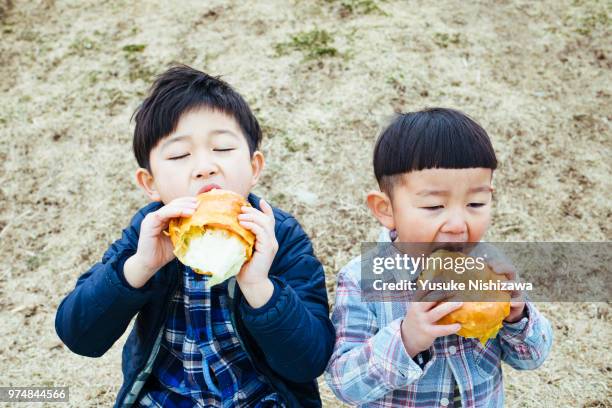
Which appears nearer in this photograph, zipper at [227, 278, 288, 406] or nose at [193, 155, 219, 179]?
nose at [193, 155, 219, 179]

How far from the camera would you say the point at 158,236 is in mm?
1882

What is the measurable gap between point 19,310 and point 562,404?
2.91 metres

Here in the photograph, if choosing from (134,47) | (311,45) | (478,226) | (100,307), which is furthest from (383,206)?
(134,47)

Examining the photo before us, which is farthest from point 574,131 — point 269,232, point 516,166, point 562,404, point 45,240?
point 45,240

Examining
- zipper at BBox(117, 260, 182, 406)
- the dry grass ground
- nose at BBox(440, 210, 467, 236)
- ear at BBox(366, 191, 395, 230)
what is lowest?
zipper at BBox(117, 260, 182, 406)

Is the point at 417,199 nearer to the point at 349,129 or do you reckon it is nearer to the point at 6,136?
the point at 349,129

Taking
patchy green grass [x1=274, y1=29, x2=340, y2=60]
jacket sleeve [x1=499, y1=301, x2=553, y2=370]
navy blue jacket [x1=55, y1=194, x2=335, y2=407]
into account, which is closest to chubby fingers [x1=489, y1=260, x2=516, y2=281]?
jacket sleeve [x1=499, y1=301, x2=553, y2=370]

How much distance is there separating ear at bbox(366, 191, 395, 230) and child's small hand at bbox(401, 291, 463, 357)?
Answer: 11.6 inches

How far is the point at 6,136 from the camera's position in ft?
15.4

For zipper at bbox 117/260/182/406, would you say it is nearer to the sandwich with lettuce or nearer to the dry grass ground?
the sandwich with lettuce

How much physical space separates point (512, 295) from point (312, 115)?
293 centimetres

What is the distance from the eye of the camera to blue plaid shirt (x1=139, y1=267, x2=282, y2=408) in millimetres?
2080

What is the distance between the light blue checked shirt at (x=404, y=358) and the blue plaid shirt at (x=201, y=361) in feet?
0.99

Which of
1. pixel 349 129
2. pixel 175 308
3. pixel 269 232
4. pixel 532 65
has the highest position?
pixel 532 65
